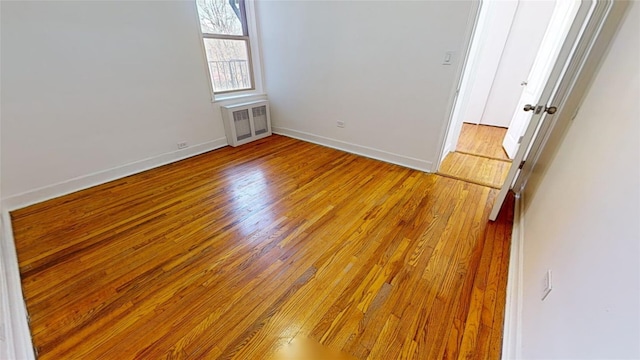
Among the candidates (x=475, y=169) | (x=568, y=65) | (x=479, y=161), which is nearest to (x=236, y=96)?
(x=475, y=169)

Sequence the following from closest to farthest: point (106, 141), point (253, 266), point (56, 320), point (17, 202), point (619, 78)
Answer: point (619, 78) < point (56, 320) < point (253, 266) < point (17, 202) < point (106, 141)

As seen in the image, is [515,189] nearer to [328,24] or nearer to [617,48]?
[617,48]

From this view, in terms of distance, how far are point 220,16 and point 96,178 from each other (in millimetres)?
2402

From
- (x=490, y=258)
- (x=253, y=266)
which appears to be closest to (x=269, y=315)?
(x=253, y=266)

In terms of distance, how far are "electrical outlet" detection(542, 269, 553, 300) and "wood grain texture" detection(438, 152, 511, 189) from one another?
5.37 feet

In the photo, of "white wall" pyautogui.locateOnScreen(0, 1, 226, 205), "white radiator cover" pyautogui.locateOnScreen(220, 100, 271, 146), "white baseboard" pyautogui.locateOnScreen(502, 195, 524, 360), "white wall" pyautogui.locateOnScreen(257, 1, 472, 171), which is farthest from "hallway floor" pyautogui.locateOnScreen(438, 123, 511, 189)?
"white wall" pyautogui.locateOnScreen(0, 1, 226, 205)

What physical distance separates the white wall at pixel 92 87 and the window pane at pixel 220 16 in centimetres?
30

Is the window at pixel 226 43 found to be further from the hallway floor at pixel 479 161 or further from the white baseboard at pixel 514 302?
the white baseboard at pixel 514 302

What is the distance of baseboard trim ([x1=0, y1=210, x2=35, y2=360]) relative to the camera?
112cm

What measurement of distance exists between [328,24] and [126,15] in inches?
80.6

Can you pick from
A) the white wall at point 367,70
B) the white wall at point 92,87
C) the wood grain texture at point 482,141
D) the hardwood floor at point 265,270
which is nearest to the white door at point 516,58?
the wood grain texture at point 482,141

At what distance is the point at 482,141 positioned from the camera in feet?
12.9

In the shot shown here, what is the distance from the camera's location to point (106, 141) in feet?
8.36

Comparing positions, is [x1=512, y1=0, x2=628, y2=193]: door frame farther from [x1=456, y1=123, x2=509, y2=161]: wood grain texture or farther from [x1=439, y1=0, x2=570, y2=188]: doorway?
[x1=456, y1=123, x2=509, y2=161]: wood grain texture
